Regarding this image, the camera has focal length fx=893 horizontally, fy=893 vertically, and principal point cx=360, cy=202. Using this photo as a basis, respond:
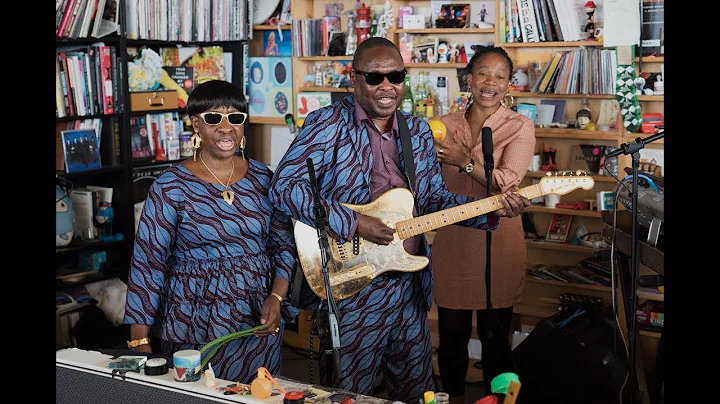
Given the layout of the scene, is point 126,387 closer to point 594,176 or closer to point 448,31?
point 594,176

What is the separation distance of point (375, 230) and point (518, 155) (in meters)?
0.98

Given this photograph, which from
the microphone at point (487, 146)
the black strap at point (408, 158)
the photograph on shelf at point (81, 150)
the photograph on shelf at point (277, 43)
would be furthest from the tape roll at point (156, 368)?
the photograph on shelf at point (277, 43)

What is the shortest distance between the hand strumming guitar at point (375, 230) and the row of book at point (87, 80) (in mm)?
2392

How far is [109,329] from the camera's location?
14.4 ft

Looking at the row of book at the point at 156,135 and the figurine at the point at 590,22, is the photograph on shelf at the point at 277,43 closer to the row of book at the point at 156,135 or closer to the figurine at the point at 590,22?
the row of book at the point at 156,135

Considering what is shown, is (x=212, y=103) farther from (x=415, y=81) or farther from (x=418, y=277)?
(x=415, y=81)

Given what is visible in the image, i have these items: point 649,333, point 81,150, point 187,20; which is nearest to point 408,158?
point 649,333

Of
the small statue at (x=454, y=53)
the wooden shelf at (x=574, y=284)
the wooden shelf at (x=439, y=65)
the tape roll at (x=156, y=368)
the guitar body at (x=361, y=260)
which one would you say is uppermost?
the small statue at (x=454, y=53)

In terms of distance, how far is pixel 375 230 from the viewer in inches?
101

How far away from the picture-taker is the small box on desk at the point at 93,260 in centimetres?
471
